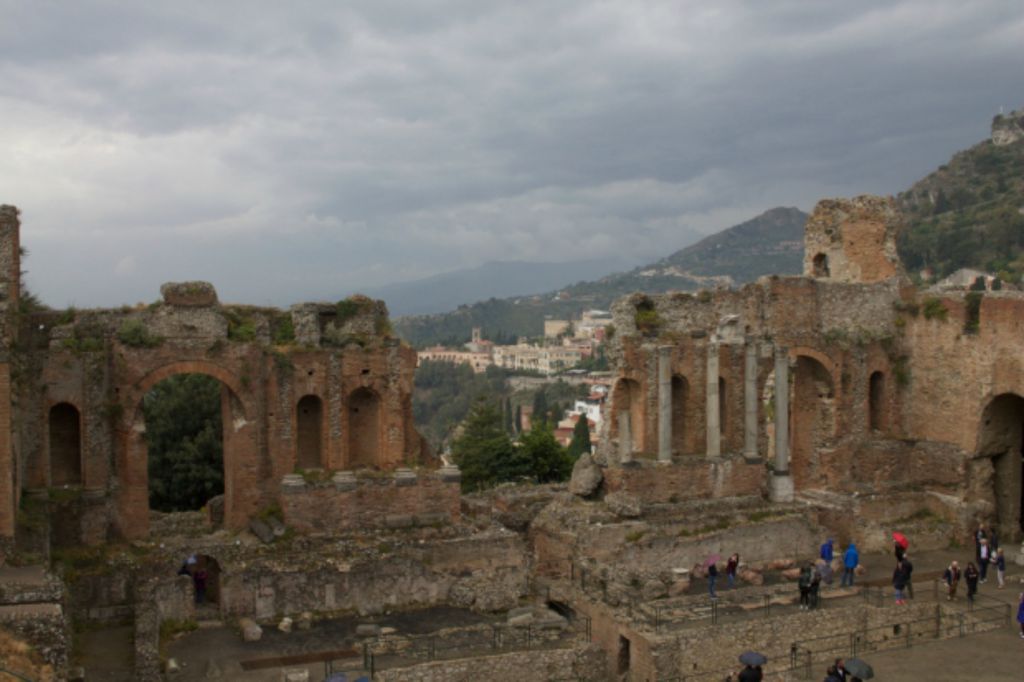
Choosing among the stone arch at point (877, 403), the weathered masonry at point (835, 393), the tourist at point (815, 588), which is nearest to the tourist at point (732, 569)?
the tourist at point (815, 588)

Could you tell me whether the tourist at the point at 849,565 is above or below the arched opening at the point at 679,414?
below

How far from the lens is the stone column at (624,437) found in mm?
27889

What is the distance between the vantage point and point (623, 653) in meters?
21.4

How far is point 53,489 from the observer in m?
22.8

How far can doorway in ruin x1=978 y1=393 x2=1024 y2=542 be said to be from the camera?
29562 mm

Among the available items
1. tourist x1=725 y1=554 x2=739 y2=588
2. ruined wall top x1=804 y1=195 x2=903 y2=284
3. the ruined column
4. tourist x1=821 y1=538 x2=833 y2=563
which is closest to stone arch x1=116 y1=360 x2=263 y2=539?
tourist x1=725 y1=554 x2=739 y2=588

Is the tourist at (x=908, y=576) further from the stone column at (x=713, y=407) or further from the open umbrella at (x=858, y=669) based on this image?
the stone column at (x=713, y=407)

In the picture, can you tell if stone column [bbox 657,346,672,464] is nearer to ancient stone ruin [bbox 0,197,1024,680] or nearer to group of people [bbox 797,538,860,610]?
ancient stone ruin [bbox 0,197,1024,680]

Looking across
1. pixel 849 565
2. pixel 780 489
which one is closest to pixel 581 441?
pixel 780 489

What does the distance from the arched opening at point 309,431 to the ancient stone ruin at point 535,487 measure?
69 millimetres

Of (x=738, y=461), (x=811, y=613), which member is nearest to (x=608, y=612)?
(x=811, y=613)

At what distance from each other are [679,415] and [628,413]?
193 cm

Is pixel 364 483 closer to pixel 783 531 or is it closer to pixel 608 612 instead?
pixel 608 612

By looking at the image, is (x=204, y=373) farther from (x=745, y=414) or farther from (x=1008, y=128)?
(x=1008, y=128)
